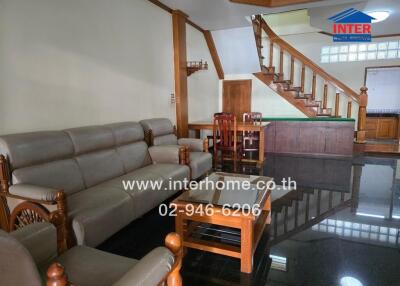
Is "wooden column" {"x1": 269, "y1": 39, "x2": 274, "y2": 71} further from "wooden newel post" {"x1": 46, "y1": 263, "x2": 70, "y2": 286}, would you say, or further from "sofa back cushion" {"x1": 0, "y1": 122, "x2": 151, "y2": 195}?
"wooden newel post" {"x1": 46, "y1": 263, "x2": 70, "y2": 286}

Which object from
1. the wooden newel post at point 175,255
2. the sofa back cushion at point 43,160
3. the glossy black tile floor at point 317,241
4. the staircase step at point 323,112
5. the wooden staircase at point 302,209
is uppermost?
the staircase step at point 323,112

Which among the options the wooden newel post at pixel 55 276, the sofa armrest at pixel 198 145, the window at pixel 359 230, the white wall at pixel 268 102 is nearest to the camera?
the wooden newel post at pixel 55 276

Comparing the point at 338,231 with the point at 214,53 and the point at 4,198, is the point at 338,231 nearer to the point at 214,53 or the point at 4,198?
the point at 4,198

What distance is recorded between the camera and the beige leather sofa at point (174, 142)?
3537 mm

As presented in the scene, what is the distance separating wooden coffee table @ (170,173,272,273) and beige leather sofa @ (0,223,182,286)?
0.75 meters

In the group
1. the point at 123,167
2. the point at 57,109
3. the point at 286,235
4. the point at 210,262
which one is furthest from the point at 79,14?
the point at 286,235

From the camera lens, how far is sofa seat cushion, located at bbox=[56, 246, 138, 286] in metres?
1.20

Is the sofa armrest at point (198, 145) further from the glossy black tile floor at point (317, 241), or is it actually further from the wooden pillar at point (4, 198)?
the wooden pillar at point (4, 198)

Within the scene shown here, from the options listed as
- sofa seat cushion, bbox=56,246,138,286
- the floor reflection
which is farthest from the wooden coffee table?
sofa seat cushion, bbox=56,246,138,286

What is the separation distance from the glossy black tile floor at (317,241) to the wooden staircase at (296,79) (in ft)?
7.80

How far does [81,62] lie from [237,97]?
→ 458cm

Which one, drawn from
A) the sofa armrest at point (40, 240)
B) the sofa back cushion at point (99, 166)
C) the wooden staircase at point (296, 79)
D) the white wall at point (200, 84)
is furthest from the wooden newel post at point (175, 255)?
the wooden staircase at point (296, 79)

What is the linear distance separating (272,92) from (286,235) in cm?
455

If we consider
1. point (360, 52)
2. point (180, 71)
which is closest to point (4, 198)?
point (180, 71)
